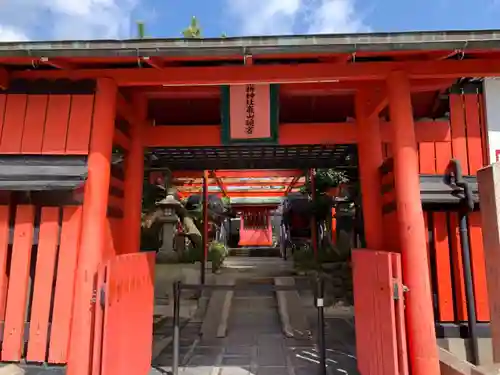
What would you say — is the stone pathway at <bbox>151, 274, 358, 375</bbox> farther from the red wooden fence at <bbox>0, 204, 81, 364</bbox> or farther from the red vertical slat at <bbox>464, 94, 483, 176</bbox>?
the red vertical slat at <bbox>464, 94, 483, 176</bbox>

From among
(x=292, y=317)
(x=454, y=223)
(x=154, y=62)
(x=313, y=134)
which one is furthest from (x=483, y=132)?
(x=292, y=317)

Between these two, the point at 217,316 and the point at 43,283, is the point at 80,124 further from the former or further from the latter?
the point at 217,316

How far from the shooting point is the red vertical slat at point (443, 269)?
4.89 m

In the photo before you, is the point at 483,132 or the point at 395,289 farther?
the point at 483,132

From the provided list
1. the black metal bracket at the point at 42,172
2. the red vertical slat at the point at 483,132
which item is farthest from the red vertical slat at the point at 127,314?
the red vertical slat at the point at 483,132

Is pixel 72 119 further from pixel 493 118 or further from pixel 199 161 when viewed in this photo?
pixel 493 118

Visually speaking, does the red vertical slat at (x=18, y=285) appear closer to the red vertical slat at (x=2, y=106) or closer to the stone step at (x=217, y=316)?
the red vertical slat at (x=2, y=106)

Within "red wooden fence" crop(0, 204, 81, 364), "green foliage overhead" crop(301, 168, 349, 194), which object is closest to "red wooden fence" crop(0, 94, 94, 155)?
"red wooden fence" crop(0, 204, 81, 364)

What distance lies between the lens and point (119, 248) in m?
4.75

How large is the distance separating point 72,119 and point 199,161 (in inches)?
125

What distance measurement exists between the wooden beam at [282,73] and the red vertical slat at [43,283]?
4.89 ft

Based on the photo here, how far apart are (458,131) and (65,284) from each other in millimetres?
5093

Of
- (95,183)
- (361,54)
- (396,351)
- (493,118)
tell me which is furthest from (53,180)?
(493,118)

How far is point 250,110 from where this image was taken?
4.82 meters
